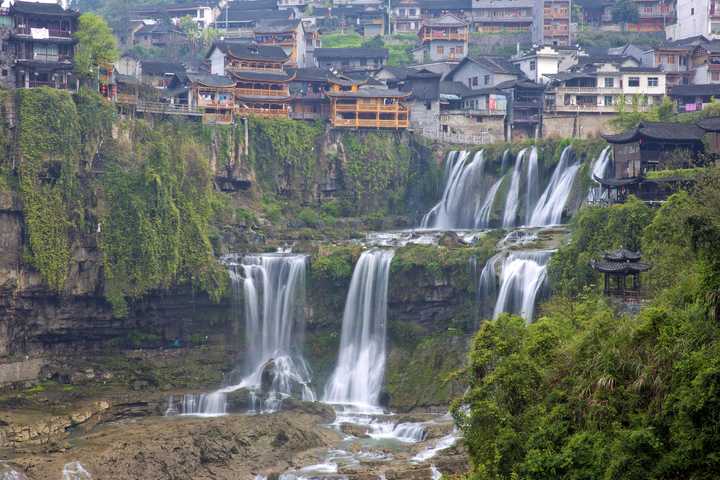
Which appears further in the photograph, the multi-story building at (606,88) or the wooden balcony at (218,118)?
the multi-story building at (606,88)

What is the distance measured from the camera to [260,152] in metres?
73.0

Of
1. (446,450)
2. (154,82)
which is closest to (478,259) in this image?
(446,450)

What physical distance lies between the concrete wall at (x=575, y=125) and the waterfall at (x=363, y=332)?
1876 centimetres

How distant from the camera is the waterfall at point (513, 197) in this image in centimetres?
6750

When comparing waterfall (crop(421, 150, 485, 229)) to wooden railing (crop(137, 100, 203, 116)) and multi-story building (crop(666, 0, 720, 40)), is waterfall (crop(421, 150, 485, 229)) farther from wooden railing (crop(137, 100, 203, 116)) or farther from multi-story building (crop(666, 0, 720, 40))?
multi-story building (crop(666, 0, 720, 40))

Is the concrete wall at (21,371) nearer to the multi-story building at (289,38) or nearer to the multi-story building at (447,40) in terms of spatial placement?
the multi-story building at (289,38)

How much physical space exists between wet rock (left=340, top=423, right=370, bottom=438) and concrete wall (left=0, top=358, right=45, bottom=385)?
616 inches

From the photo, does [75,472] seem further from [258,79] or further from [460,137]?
[460,137]

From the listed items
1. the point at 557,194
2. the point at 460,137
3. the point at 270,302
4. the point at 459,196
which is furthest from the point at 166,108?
the point at 557,194

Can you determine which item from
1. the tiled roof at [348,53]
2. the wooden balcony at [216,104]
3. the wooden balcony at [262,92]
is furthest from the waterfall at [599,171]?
the tiled roof at [348,53]

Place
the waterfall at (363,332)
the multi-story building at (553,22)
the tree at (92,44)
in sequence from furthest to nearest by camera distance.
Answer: the multi-story building at (553,22) < the tree at (92,44) < the waterfall at (363,332)

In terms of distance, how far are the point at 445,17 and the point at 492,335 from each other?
58446 mm

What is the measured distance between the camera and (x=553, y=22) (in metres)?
92.4

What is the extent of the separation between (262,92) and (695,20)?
1226 inches
